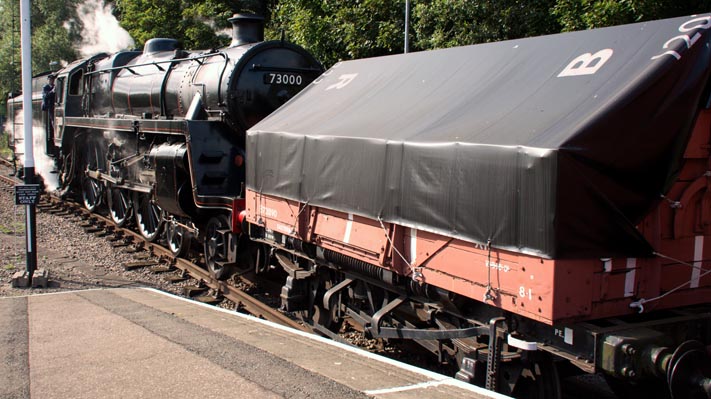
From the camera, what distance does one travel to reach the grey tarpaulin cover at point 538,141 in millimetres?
3699

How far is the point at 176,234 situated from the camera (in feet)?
33.3

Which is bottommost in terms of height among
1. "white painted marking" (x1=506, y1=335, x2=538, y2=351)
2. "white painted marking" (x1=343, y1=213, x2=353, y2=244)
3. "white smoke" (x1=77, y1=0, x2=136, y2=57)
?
"white painted marking" (x1=506, y1=335, x2=538, y2=351)

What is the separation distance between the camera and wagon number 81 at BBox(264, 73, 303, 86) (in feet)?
29.4

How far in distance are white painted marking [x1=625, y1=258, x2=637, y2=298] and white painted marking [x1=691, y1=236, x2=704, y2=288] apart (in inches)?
22.9

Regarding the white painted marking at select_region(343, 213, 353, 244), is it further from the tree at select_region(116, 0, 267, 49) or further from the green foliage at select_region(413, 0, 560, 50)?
the tree at select_region(116, 0, 267, 49)

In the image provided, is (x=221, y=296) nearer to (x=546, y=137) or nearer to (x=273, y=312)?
(x=273, y=312)

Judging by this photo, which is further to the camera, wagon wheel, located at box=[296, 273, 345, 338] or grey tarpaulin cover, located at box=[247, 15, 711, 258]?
wagon wheel, located at box=[296, 273, 345, 338]

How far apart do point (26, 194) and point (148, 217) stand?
2.97 m

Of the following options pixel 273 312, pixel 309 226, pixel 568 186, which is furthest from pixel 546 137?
pixel 273 312

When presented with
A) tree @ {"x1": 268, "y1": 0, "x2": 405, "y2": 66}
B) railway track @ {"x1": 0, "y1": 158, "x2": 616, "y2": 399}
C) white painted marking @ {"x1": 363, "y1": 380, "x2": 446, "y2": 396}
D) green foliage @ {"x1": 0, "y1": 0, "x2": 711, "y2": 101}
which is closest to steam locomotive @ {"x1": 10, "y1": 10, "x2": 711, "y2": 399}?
white painted marking @ {"x1": 363, "y1": 380, "x2": 446, "y2": 396}

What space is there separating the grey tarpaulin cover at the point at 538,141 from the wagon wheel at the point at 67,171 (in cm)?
1125

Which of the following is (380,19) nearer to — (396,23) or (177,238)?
(396,23)

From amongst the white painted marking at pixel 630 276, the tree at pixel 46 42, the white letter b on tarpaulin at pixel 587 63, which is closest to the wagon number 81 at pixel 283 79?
the white letter b on tarpaulin at pixel 587 63

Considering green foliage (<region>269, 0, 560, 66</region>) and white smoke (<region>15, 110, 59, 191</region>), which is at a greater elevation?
green foliage (<region>269, 0, 560, 66</region>)
